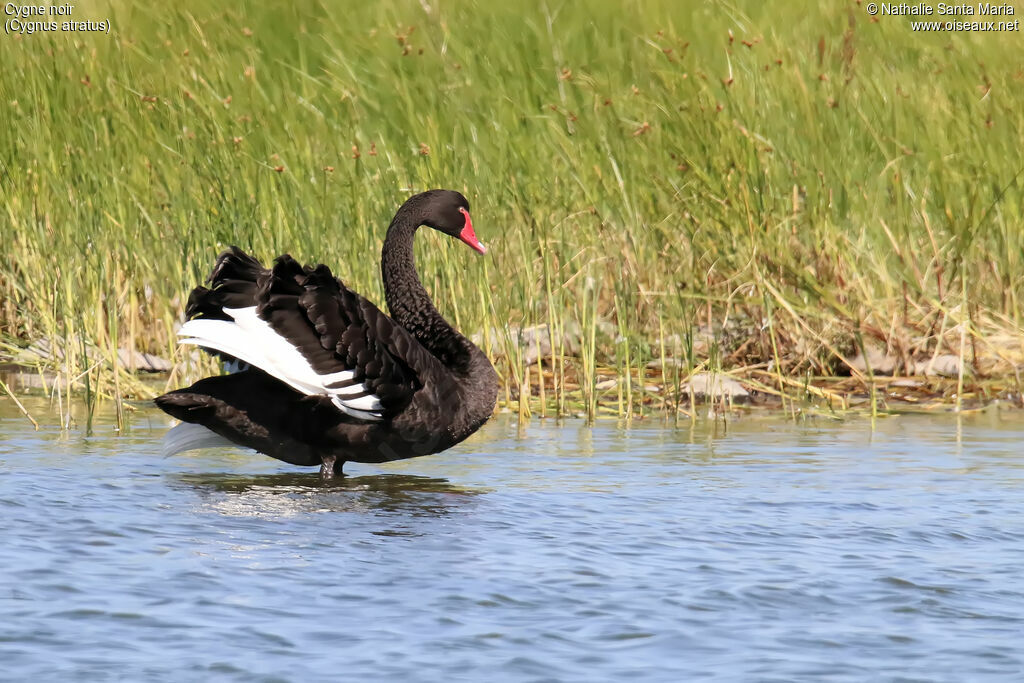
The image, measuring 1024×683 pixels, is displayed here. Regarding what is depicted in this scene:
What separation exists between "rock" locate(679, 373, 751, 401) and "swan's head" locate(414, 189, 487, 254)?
Result: 1.92 m

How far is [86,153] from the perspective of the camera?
895cm

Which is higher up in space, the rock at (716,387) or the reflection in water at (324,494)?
the rock at (716,387)

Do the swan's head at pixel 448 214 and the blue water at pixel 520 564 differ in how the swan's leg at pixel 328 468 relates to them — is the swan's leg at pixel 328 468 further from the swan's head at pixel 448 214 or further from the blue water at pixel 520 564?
the swan's head at pixel 448 214

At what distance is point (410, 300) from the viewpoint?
751 centimetres

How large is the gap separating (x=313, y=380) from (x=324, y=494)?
470mm

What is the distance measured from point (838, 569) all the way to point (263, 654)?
196cm

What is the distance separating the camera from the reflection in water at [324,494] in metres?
6.09

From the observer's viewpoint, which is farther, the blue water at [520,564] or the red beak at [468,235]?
the red beak at [468,235]

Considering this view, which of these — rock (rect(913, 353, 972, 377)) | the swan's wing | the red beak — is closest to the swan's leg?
the swan's wing

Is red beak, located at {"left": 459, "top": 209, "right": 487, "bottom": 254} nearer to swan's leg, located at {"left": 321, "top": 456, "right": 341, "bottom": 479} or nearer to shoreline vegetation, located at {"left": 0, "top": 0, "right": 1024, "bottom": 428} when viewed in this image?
shoreline vegetation, located at {"left": 0, "top": 0, "right": 1024, "bottom": 428}

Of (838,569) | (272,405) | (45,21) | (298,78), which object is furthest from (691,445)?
(45,21)

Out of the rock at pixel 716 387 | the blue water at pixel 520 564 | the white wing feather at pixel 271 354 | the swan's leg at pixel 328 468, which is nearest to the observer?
the blue water at pixel 520 564

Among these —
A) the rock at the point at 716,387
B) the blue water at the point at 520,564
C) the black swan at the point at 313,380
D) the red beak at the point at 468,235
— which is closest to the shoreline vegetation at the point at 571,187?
the rock at the point at 716,387

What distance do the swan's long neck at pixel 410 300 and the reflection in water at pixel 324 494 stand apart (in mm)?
646
